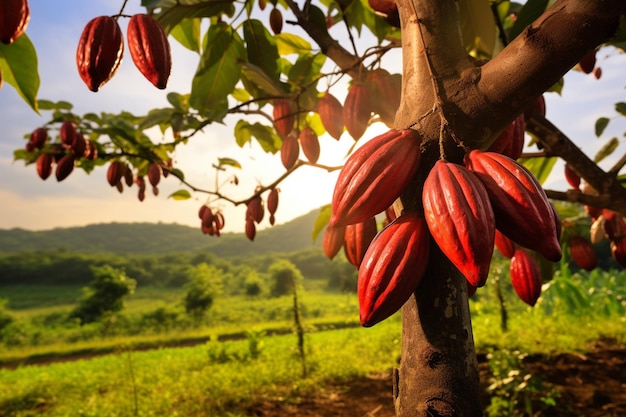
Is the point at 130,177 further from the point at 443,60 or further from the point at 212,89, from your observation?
the point at 443,60

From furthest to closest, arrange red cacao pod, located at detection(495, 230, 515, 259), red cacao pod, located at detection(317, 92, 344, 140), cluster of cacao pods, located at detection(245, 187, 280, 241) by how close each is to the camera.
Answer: cluster of cacao pods, located at detection(245, 187, 280, 241)
red cacao pod, located at detection(317, 92, 344, 140)
red cacao pod, located at detection(495, 230, 515, 259)

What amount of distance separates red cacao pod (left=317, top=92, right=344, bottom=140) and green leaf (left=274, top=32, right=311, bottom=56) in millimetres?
664

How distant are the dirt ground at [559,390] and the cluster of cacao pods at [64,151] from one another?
85.9 inches

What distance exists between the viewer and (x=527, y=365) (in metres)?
3.59

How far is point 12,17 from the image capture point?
0.59m

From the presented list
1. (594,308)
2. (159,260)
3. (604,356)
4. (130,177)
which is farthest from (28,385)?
(159,260)

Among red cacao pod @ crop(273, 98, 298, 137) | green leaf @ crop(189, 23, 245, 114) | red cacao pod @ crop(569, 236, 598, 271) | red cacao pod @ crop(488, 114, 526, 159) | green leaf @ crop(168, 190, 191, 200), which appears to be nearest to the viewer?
red cacao pod @ crop(488, 114, 526, 159)

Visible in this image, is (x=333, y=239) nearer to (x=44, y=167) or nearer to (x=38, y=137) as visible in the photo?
(x=44, y=167)

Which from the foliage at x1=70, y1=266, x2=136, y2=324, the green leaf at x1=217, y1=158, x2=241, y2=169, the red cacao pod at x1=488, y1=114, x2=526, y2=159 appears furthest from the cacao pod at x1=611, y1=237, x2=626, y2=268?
the foliage at x1=70, y1=266, x2=136, y2=324

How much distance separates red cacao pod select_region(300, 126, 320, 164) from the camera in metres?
1.40

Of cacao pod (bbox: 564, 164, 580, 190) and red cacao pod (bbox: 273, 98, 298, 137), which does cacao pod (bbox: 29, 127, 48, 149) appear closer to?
red cacao pod (bbox: 273, 98, 298, 137)

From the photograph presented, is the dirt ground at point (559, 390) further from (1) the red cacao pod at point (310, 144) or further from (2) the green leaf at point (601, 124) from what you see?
(1) the red cacao pod at point (310, 144)

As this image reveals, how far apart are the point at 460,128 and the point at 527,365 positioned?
12.4ft

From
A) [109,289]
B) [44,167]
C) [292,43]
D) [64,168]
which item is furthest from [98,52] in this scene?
[109,289]
